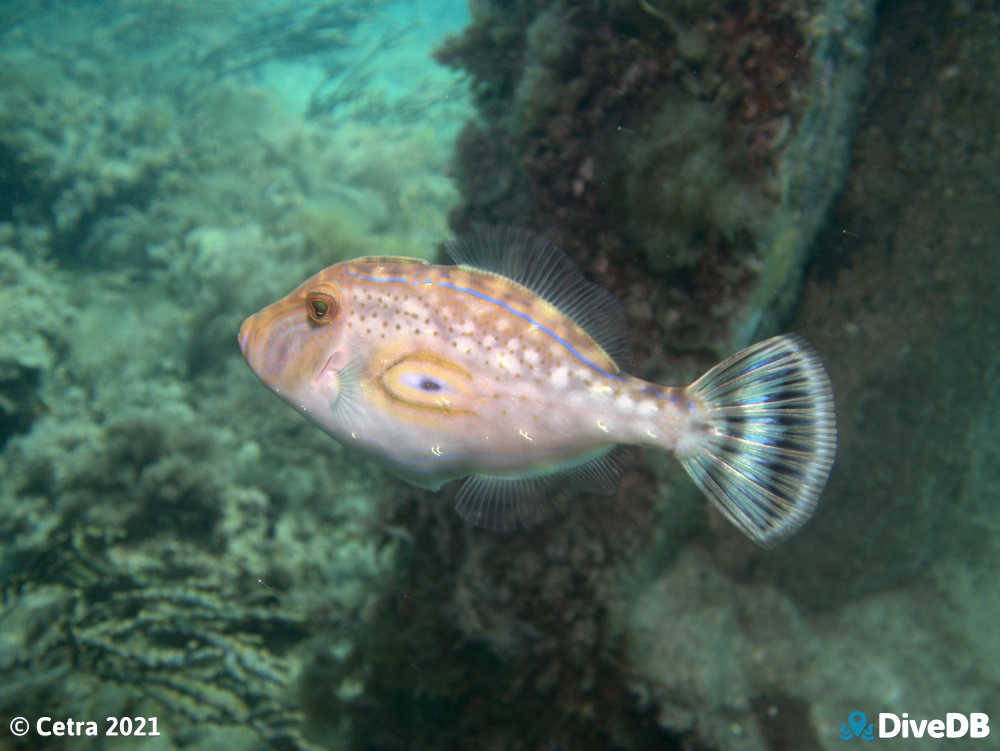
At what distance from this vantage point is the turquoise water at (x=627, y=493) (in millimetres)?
2662

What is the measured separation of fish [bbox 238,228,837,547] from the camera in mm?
1711

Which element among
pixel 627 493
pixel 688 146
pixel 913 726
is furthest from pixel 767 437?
pixel 913 726

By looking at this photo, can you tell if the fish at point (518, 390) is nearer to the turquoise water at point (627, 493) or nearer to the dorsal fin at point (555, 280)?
the dorsal fin at point (555, 280)

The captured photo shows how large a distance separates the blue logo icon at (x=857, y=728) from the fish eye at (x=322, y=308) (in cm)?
530

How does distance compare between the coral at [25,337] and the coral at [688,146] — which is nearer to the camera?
the coral at [688,146]

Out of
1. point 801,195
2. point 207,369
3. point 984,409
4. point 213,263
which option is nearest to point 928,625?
point 984,409

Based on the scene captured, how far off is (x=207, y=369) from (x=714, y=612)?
5.79 meters

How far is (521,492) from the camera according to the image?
79.0 inches

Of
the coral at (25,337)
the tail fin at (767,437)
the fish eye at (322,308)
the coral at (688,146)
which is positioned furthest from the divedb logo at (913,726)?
the coral at (25,337)

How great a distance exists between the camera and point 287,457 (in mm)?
4770

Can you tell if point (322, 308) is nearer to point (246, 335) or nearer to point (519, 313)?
point (246, 335)

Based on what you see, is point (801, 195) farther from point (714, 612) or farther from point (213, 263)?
point (213, 263)

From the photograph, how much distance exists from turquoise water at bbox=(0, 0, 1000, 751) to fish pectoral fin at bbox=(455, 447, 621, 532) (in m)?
0.42

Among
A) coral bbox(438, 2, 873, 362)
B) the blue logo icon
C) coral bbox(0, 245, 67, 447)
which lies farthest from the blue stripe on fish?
coral bbox(0, 245, 67, 447)
